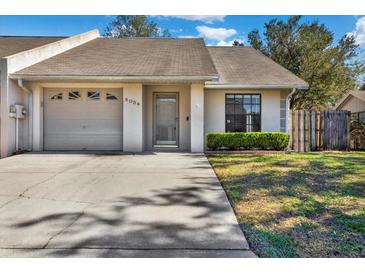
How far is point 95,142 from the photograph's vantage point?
11.5 metres

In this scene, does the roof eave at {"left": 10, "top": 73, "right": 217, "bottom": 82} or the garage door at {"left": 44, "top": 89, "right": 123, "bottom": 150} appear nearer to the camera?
the roof eave at {"left": 10, "top": 73, "right": 217, "bottom": 82}

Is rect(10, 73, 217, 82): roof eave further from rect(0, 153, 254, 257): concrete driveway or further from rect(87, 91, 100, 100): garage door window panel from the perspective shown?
rect(0, 153, 254, 257): concrete driveway

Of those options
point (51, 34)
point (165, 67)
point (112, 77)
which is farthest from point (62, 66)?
point (51, 34)

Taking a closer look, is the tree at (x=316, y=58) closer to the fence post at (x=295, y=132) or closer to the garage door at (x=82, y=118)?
the fence post at (x=295, y=132)

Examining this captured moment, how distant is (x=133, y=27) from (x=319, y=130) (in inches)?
958

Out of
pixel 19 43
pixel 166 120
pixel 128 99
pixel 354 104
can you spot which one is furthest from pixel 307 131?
Answer: pixel 19 43

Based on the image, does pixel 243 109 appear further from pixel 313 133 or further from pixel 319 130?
pixel 319 130

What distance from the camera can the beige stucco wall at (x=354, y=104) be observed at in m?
18.3

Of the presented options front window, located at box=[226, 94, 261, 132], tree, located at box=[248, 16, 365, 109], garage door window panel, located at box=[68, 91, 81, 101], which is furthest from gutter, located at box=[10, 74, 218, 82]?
tree, located at box=[248, 16, 365, 109]

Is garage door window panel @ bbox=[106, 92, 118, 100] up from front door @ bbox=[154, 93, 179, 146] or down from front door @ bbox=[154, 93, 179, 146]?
up

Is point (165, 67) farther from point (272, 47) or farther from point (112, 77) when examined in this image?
point (272, 47)

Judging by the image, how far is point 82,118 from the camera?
1141cm

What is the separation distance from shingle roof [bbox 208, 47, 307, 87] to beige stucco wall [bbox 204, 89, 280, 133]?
0.54 metres

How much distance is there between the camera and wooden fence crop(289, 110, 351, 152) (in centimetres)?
1213
